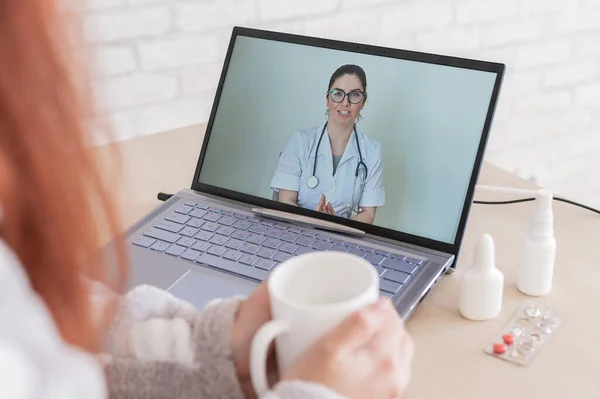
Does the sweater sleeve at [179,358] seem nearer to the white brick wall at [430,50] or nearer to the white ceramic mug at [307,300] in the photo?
the white ceramic mug at [307,300]

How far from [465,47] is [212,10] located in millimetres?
625

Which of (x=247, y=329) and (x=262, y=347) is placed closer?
(x=262, y=347)

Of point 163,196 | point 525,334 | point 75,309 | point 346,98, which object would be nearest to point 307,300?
point 75,309

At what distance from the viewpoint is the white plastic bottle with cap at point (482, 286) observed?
684 mm

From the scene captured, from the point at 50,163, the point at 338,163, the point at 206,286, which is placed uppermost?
the point at 50,163

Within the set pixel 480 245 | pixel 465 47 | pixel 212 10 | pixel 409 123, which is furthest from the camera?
pixel 465 47

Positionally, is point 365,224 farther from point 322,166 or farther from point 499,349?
point 499,349

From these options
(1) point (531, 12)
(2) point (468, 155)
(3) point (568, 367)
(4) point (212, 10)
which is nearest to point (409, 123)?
(2) point (468, 155)

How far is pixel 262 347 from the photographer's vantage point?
473 millimetres

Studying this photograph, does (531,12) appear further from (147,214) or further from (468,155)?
(147,214)

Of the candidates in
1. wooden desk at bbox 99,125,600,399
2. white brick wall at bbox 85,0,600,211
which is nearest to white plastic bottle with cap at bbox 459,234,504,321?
wooden desk at bbox 99,125,600,399

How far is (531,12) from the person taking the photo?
5.41 feet

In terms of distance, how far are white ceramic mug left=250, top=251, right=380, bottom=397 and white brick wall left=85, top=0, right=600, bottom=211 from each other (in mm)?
547

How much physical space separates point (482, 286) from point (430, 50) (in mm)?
969
